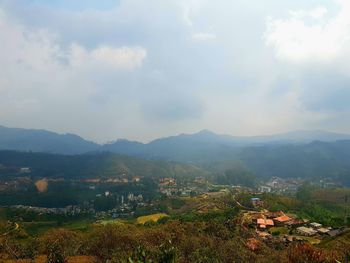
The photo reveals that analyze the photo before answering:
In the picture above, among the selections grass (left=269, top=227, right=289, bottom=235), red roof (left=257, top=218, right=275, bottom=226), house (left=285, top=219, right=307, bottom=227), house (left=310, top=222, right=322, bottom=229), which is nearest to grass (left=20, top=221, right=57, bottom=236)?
red roof (left=257, top=218, right=275, bottom=226)

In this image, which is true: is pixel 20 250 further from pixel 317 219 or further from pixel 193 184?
pixel 193 184

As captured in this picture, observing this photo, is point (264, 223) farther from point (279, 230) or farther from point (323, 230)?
point (323, 230)

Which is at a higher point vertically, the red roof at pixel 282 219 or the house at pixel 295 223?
the red roof at pixel 282 219

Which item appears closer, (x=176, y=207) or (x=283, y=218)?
(x=283, y=218)

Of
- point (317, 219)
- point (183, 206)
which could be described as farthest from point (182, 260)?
point (183, 206)

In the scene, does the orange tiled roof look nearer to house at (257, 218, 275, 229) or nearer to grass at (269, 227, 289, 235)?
house at (257, 218, 275, 229)

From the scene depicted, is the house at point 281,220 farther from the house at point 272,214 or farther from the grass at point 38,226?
the grass at point 38,226

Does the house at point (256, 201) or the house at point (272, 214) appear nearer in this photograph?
the house at point (272, 214)

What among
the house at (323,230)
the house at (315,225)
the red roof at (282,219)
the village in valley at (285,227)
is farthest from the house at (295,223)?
the house at (323,230)

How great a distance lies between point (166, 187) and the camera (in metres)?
180

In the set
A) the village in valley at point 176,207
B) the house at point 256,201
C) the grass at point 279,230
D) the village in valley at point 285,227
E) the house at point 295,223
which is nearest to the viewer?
the village in valley at point 285,227

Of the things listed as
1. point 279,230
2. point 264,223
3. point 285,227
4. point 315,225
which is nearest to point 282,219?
point 285,227

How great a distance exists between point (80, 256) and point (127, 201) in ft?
384

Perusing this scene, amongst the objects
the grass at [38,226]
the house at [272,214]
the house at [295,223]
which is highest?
the house at [272,214]
